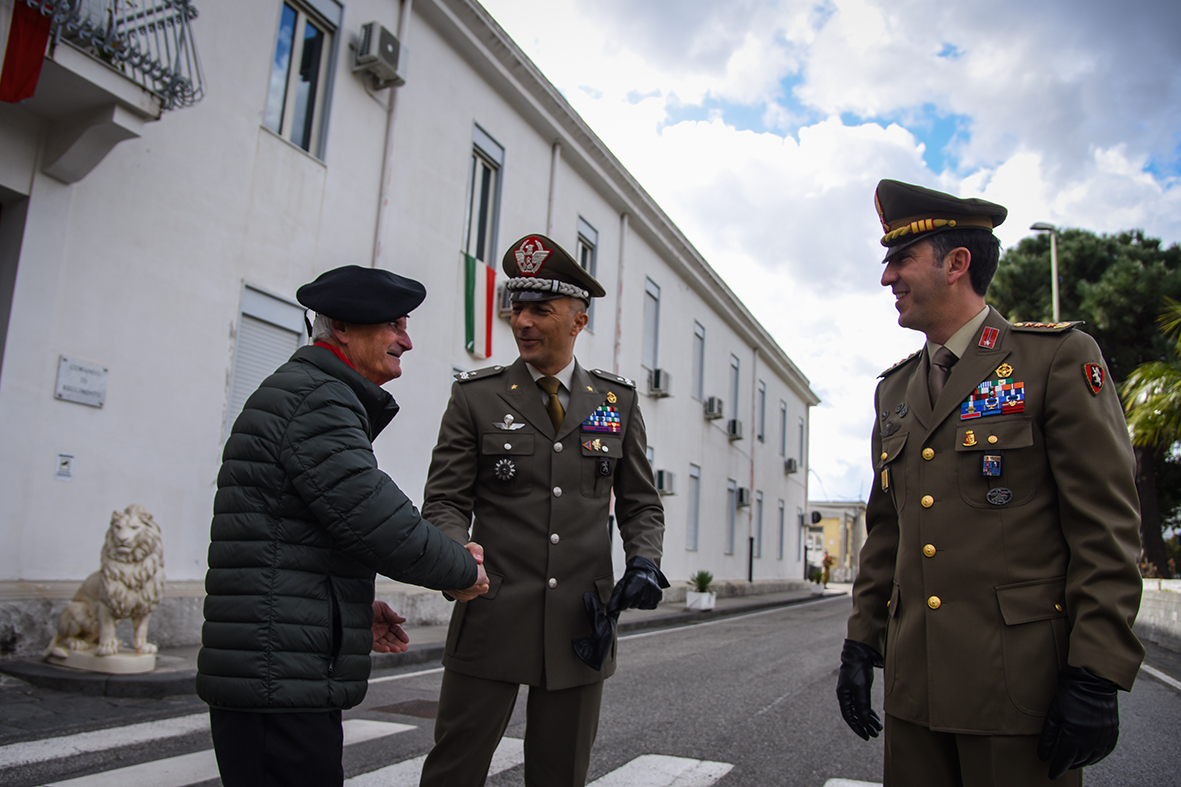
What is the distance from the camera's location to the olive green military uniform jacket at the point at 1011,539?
1871 millimetres

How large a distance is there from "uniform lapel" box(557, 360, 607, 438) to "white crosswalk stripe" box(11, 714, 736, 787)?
89.7 inches

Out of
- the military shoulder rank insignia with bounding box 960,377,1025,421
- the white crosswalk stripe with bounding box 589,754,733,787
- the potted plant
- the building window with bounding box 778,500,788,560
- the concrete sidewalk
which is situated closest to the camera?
→ the military shoulder rank insignia with bounding box 960,377,1025,421

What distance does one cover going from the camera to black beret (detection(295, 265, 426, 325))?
7.13 feet

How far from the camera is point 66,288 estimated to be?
7.10 m

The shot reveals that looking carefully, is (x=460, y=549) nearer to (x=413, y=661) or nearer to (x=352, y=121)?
(x=413, y=661)

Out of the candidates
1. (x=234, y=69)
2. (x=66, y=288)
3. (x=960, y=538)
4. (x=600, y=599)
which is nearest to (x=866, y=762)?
(x=600, y=599)

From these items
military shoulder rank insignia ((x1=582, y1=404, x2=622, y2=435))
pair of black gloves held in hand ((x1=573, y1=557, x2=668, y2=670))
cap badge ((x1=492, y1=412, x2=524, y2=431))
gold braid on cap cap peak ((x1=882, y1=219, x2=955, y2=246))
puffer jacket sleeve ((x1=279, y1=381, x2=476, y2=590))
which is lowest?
pair of black gloves held in hand ((x1=573, y1=557, x2=668, y2=670))

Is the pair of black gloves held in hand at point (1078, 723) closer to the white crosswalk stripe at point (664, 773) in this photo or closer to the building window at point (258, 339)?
the white crosswalk stripe at point (664, 773)

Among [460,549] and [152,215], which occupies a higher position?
[152,215]

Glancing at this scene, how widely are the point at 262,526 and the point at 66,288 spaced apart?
647 centimetres

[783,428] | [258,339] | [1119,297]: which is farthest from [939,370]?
[783,428]

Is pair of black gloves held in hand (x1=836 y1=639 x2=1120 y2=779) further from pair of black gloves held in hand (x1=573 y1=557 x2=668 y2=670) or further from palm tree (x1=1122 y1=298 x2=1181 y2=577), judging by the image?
palm tree (x1=1122 y1=298 x2=1181 y2=577)

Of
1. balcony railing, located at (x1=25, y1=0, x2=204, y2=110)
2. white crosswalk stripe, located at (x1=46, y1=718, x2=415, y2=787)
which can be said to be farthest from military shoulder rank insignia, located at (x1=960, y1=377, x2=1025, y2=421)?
balcony railing, located at (x1=25, y1=0, x2=204, y2=110)

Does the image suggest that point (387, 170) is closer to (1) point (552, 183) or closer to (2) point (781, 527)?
(1) point (552, 183)
